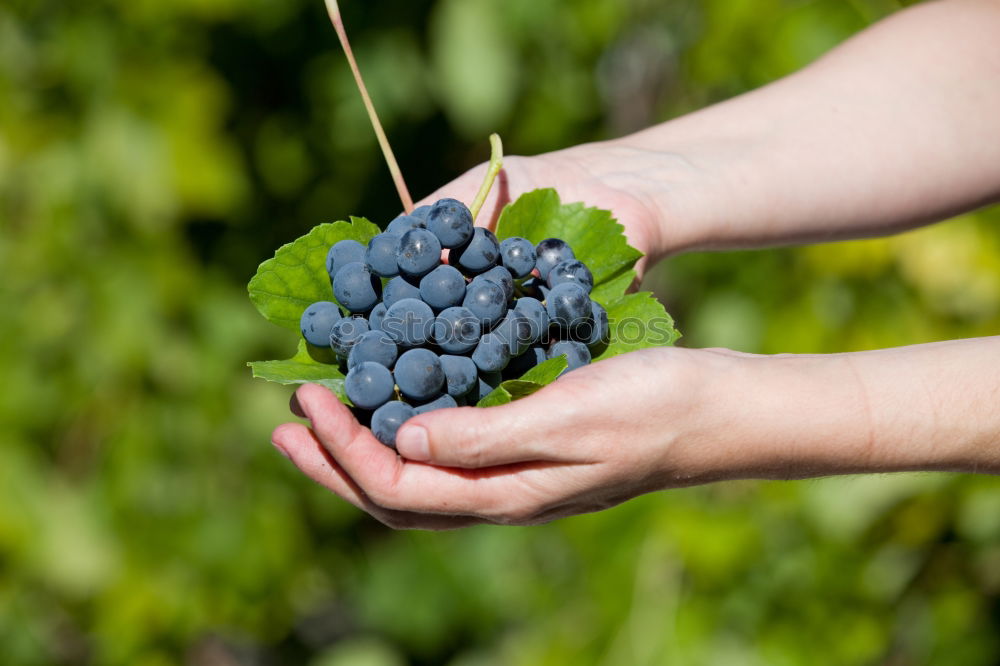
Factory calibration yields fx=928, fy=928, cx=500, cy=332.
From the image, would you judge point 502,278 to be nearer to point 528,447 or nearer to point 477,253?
point 477,253

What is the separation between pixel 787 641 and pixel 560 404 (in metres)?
1.57

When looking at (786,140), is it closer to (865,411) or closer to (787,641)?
(865,411)

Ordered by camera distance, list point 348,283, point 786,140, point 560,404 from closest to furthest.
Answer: point 560,404
point 348,283
point 786,140

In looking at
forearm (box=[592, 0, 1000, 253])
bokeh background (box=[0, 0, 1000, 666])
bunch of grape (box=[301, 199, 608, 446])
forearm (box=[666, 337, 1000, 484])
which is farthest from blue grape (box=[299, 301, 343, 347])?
bokeh background (box=[0, 0, 1000, 666])

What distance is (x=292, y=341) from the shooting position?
2574 millimetres

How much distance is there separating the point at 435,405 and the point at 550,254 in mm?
303

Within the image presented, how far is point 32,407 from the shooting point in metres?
2.47

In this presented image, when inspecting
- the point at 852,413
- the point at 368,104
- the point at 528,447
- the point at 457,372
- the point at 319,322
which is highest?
the point at 368,104

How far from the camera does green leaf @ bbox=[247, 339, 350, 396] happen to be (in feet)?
4.10

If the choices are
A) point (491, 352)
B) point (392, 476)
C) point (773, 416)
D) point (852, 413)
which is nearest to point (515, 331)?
point (491, 352)

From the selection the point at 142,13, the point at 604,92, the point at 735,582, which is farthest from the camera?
the point at 604,92

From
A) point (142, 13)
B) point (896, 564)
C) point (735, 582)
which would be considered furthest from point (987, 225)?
point (142, 13)

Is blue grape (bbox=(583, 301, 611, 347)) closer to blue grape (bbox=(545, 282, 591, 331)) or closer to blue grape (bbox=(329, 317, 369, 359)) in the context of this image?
blue grape (bbox=(545, 282, 591, 331))

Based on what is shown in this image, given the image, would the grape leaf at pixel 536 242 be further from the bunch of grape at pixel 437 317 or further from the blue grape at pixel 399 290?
the blue grape at pixel 399 290
